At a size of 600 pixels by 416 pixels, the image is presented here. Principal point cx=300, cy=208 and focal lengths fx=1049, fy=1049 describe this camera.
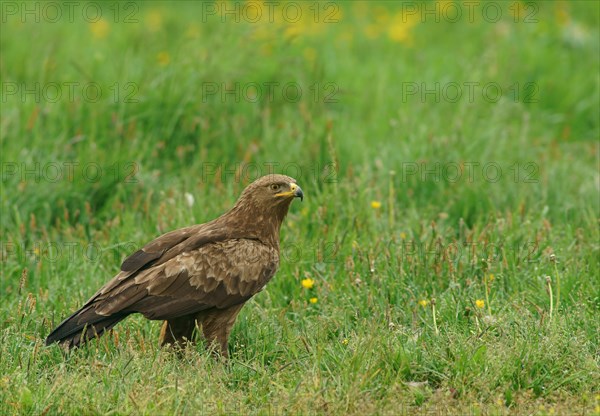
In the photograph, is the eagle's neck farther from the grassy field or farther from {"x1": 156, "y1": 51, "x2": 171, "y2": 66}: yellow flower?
{"x1": 156, "y1": 51, "x2": 171, "y2": 66}: yellow flower

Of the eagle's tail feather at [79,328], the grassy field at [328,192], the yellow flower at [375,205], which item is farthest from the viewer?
the yellow flower at [375,205]

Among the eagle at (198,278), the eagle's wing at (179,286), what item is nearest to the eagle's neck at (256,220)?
the eagle at (198,278)

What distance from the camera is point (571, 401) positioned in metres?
5.19

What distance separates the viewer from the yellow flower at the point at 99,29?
450 inches

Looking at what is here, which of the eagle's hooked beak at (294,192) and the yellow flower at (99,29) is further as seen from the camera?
the yellow flower at (99,29)

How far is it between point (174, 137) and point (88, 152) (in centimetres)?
88

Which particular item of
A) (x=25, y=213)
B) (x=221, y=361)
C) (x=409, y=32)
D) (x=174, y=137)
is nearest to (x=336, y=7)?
(x=409, y=32)

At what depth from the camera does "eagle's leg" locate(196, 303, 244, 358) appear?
Answer: 19.9 ft

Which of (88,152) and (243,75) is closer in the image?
(88,152)

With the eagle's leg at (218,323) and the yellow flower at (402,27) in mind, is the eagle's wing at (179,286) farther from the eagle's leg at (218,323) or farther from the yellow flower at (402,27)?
the yellow flower at (402,27)

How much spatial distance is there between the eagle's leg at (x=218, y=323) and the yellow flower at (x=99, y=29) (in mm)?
6058

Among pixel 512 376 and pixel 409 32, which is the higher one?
pixel 409 32

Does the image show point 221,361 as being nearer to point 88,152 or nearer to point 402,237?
point 402,237

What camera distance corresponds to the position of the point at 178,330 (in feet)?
20.3
